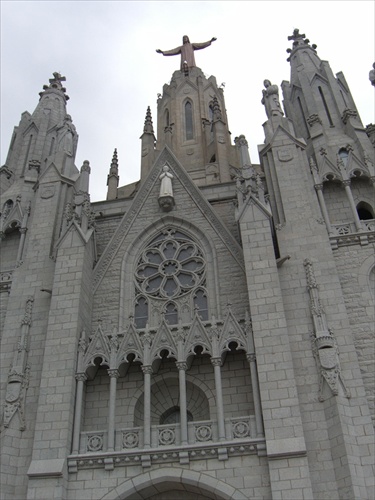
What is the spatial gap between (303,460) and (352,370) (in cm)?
266

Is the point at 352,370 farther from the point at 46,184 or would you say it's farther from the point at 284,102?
the point at 284,102

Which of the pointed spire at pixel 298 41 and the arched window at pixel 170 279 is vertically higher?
the pointed spire at pixel 298 41

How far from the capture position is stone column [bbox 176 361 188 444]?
539 inches

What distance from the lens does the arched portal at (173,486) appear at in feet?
42.0

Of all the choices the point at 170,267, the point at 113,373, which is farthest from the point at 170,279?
the point at 113,373

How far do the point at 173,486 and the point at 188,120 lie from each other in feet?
69.8

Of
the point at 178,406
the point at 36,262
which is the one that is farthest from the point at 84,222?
the point at 178,406

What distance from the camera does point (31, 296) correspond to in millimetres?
17422

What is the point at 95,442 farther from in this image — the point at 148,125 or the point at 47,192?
the point at 148,125

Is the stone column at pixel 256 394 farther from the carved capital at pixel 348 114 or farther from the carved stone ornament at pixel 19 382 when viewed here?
the carved capital at pixel 348 114

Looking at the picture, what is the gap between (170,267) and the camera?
18.2 metres

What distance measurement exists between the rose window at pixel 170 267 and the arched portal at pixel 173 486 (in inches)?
220

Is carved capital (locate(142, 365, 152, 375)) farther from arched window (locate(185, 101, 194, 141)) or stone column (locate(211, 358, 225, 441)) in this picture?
arched window (locate(185, 101, 194, 141))

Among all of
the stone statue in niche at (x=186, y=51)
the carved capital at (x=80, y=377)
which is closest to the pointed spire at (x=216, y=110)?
the stone statue in niche at (x=186, y=51)
